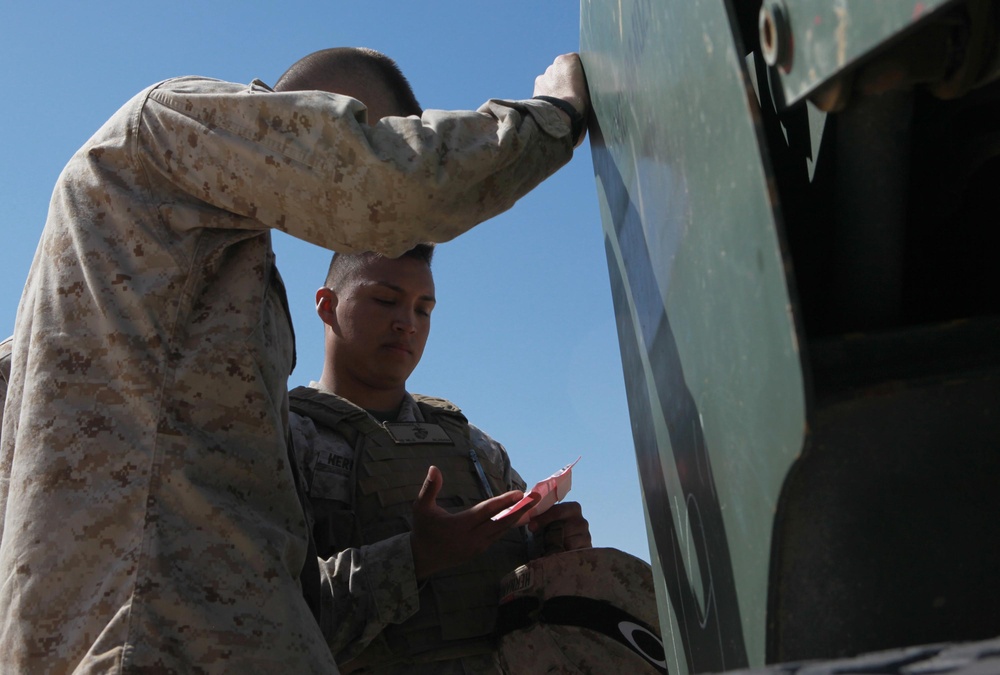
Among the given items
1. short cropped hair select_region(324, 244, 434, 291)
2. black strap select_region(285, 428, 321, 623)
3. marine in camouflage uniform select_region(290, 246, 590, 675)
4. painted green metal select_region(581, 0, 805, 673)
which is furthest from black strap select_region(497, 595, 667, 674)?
short cropped hair select_region(324, 244, 434, 291)

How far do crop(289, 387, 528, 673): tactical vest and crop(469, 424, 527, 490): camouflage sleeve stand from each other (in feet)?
0.13

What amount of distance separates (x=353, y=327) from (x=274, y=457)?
1.66 metres

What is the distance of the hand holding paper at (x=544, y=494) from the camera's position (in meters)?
2.11

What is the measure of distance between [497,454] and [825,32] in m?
2.49

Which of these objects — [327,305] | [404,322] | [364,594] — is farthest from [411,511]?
[327,305]

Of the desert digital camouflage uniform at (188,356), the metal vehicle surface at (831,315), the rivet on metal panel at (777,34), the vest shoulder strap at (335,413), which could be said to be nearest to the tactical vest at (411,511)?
the vest shoulder strap at (335,413)

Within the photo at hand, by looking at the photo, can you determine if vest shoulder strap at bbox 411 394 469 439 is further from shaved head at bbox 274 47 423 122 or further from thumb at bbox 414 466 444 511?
shaved head at bbox 274 47 423 122

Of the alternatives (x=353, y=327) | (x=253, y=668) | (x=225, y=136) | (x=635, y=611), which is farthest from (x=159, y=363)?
(x=353, y=327)

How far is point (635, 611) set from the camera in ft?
7.58

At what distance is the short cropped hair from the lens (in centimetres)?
333

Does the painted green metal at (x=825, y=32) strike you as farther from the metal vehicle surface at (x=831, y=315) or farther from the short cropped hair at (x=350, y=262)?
the short cropped hair at (x=350, y=262)

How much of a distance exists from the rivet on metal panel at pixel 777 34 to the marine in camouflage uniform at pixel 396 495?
1.40 meters

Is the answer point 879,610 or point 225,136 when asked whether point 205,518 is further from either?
point 879,610

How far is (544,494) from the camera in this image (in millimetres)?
2125
